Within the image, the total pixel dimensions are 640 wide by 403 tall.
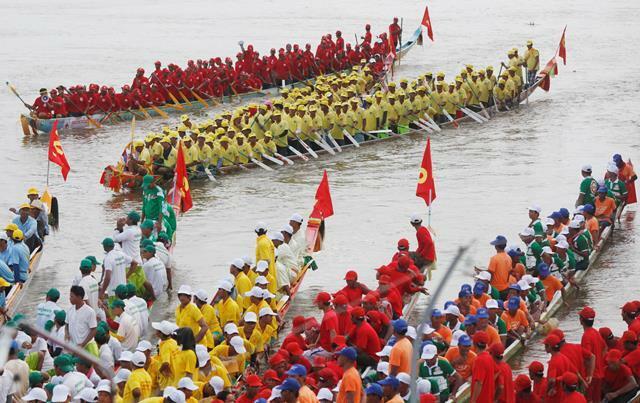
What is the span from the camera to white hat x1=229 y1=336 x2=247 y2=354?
1212 centimetres

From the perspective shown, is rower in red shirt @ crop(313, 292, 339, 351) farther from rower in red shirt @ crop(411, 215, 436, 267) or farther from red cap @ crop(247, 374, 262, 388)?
rower in red shirt @ crop(411, 215, 436, 267)

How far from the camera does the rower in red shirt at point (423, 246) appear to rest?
51.0 feet

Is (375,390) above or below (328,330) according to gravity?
above

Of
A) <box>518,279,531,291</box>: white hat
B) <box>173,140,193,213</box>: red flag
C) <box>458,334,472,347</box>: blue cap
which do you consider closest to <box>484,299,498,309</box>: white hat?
<box>518,279,531,291</box>: white hat

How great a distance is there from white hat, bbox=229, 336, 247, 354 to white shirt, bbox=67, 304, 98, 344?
59.1 inches

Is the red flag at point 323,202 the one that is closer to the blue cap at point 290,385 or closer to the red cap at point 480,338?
the red cap at point 480,338

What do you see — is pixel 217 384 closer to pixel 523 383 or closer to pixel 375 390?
pixel 375 390

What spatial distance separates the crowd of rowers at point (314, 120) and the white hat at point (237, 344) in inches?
389

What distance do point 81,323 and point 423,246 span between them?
4660 millimetres

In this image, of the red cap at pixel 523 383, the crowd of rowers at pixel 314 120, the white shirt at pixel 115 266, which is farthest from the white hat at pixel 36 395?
the crowd of rowers at pixel 314 120

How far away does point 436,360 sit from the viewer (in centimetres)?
1148

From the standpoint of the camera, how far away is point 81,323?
12.7m

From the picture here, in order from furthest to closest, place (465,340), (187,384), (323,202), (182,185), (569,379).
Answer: (182,185)
(323,202)
(465,340)
(187,384)
(569,379)

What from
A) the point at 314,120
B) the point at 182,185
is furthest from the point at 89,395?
the point at 314,120
